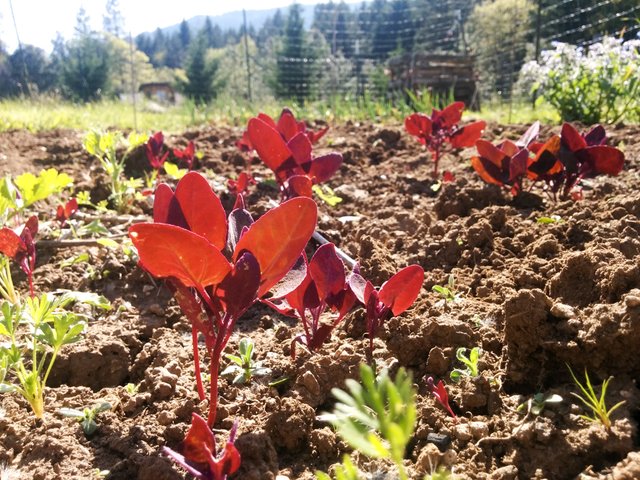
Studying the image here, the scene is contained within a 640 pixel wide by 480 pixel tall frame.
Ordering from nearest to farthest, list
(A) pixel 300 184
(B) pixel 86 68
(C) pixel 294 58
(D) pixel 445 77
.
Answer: (A) pixel 300 184
(D) pixel 445 77
(C) pixel 294 58
(B) pixel 86 68

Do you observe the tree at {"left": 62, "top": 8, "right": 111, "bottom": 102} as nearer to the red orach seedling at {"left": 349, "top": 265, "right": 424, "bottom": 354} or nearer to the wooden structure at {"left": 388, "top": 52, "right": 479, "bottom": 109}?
the wooden structure at {"left": 388, "top": 52, "right": 479, "bottom": 109}

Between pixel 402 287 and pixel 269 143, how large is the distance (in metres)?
1.28

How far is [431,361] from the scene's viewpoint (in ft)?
4.75

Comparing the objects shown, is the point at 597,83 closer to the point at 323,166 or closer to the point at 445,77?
the point at 323,166

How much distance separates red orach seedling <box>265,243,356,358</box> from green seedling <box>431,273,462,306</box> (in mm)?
386

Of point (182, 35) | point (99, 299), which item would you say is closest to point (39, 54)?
point (182, 35)

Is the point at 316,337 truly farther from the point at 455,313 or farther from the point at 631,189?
the point at 631,189

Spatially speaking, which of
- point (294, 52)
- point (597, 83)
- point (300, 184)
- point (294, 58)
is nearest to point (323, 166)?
point (300, 184)

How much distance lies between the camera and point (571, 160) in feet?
8.16

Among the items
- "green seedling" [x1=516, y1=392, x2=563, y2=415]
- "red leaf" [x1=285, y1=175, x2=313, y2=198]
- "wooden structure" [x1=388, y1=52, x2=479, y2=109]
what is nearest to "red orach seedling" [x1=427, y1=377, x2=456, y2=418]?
"green seedling" [x1=516, y1=392, x2=563, y2=415]

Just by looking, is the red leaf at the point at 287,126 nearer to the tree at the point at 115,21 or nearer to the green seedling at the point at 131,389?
the green seedling at the point at 131,389

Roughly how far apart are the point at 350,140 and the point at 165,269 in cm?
464

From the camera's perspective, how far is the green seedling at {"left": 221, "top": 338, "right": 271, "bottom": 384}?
1480 millimetres

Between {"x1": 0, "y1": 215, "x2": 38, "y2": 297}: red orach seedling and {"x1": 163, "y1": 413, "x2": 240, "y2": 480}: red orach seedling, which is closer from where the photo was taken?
{"x1": 163, "y1": 413, "x2": 240, "y2": 480}: red orach seedling
